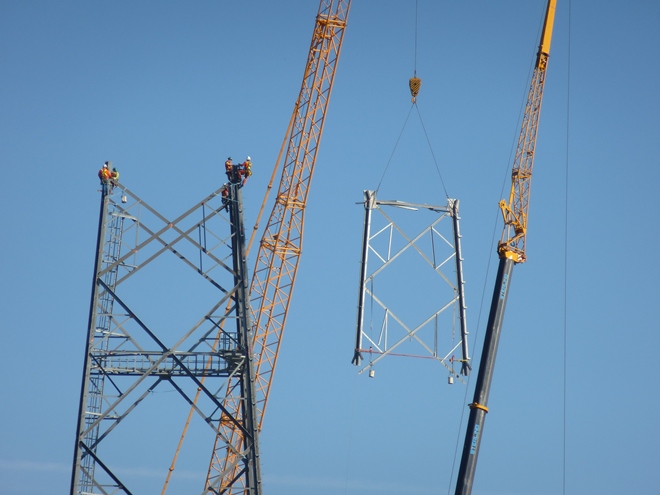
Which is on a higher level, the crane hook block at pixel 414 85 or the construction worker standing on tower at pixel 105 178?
the crane hook block at pixel 414 85

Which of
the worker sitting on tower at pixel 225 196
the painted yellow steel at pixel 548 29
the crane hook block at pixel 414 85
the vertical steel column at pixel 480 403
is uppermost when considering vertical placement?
the painted yellow steel at pixel 548 29

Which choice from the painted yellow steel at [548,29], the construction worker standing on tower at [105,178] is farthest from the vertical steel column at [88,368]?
the painted yellow steel at [548,29]

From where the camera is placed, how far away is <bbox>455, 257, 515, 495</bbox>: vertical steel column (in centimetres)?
9281

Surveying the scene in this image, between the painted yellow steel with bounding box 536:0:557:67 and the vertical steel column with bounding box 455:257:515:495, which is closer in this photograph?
the vertical steel column with bounding box 455:257:515:495

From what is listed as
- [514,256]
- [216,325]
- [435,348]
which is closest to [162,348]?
[216,325]

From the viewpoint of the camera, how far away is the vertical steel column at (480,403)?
9281 centimetres

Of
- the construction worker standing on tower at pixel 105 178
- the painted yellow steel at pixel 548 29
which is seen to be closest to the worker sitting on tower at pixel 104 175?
the construction worker standing on tower at pixel 105 178

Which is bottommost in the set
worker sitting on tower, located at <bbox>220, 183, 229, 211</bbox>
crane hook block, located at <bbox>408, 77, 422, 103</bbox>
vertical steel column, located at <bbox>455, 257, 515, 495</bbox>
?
vertical steel column, located at <bbox>455, 257, 515, 495</bbox>

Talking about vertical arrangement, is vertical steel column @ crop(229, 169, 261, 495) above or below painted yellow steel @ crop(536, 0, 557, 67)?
below

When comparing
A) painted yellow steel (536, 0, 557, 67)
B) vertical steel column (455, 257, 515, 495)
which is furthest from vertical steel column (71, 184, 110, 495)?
painted yellow steel (536, 0, 557, 67)

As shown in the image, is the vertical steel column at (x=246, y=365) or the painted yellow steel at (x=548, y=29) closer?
the vertical steel column at (x=246, y=365)

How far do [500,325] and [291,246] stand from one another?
116 ft

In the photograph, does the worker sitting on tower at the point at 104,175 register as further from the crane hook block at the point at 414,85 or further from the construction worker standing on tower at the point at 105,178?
the crane hook block at the point at 414,85

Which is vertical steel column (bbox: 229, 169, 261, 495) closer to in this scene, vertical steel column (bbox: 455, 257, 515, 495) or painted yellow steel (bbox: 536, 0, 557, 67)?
vertical steel column (bbox: 455, 257, 515, 495)
